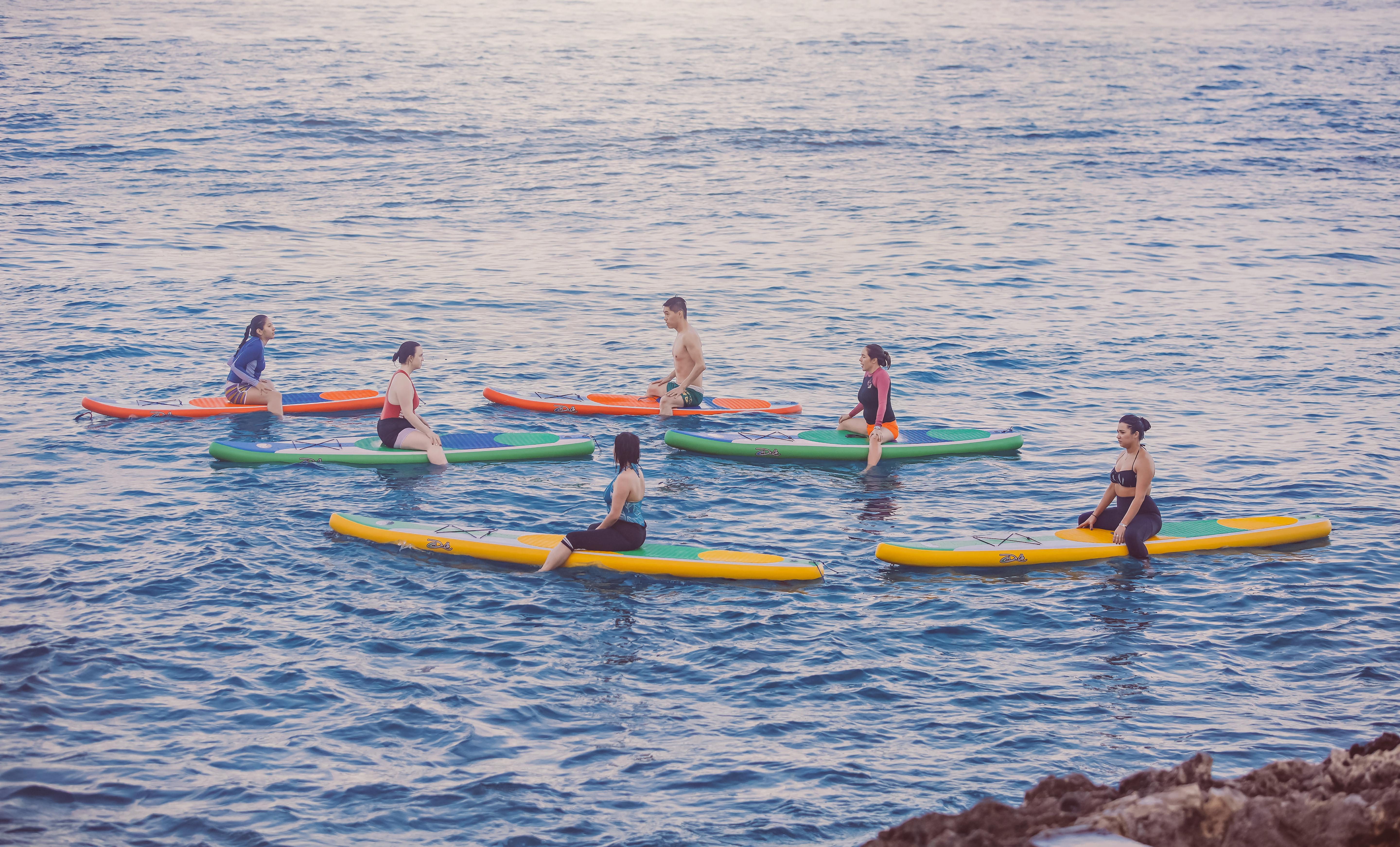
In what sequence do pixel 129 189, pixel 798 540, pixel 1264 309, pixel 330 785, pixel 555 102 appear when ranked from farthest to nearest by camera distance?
pixel 555 102, pixel 129 189, pixel 1264 309, pixel 798 540, pixel 330 785

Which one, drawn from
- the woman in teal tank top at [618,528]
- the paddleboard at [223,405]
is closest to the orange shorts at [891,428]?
the woman in teal tank top at [618,528]

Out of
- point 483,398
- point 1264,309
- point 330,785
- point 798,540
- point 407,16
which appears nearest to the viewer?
point 330,785

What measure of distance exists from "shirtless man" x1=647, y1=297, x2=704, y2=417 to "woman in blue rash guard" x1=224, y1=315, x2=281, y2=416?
5684mm

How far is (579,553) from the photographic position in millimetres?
12477

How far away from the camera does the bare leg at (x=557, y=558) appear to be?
12.4m

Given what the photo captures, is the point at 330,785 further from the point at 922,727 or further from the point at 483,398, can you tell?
the point at 483,398

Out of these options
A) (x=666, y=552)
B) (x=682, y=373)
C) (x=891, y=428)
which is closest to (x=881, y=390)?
(x=891, y=428)

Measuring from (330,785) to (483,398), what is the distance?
430 inches

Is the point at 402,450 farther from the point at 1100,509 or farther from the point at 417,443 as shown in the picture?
the point at 1100,509

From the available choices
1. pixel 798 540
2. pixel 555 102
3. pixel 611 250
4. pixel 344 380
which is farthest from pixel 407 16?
pixel 798 540

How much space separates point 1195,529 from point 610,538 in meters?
Result: 6.69

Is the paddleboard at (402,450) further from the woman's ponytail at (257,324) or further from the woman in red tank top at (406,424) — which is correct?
the woman's ponytail at (257,324)

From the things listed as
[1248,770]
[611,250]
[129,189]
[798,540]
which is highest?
[129,189]

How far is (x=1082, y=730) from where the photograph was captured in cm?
970
